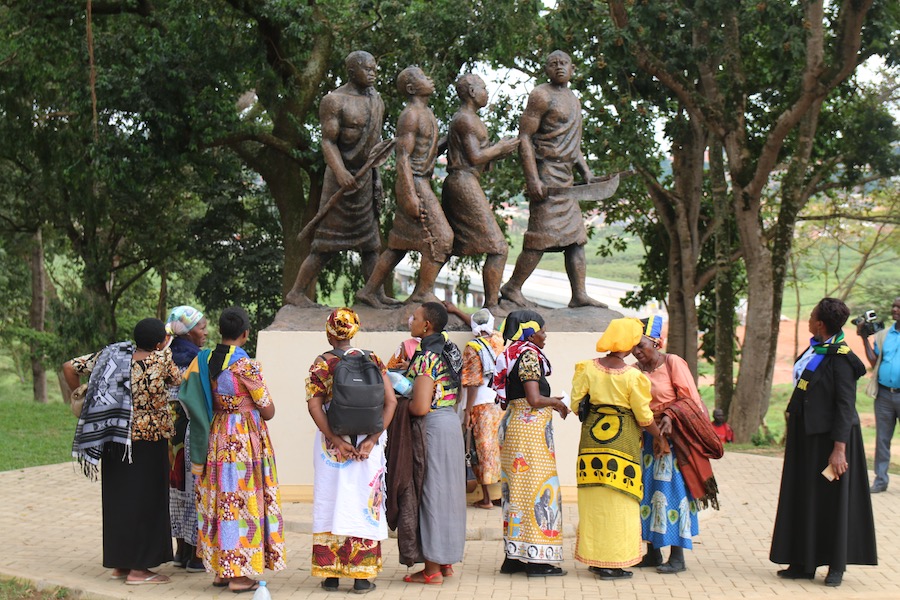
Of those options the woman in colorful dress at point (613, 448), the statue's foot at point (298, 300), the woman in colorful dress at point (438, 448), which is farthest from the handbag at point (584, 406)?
the statue's foot at point (298, 300)

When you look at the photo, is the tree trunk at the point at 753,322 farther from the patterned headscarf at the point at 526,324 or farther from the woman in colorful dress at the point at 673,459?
the patterned headscarf at the point at 526,324

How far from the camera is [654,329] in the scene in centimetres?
698

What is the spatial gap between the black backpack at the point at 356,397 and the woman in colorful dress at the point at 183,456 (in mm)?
1144

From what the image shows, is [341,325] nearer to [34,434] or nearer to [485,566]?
[485,566]

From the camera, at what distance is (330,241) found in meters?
10.0

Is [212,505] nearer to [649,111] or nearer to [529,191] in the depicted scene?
[529,191]

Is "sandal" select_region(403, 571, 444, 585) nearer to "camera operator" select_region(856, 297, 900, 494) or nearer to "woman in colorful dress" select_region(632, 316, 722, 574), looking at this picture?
"woman in colorful dress" select_region(632, 316, 722, 574)

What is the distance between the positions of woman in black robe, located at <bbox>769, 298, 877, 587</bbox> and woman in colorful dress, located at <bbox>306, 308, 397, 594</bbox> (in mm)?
2395

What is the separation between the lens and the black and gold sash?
671cm

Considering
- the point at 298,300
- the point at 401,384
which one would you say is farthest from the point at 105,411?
the point at 298,300

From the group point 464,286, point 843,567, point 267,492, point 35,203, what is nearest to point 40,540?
point 267,492

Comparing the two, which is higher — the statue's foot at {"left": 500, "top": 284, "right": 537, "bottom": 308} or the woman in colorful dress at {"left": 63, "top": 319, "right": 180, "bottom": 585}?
the statue's foot at {"left": 500, "top": 284, "right": 537, "bottom": 308}

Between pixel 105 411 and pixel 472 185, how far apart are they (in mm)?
4064

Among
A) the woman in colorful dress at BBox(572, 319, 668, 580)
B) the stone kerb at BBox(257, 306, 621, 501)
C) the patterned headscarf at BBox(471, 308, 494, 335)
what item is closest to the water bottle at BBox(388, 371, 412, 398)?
the woman in colorful dress at BBox(572, 319, 668, 580)
